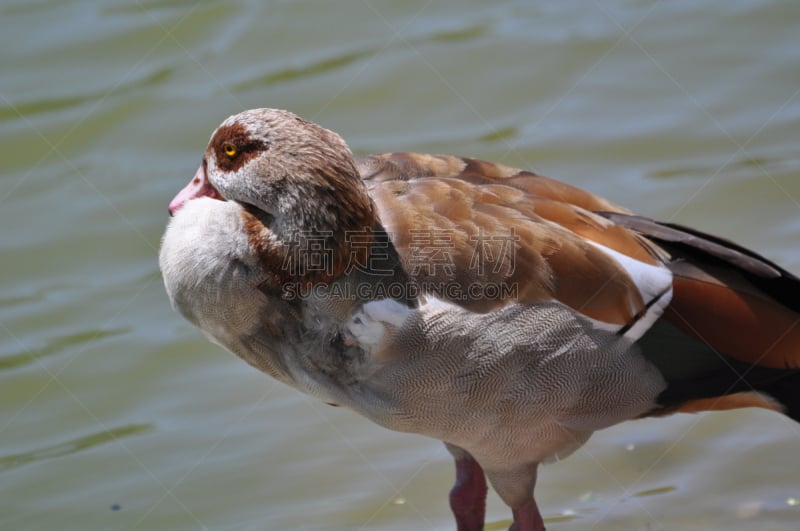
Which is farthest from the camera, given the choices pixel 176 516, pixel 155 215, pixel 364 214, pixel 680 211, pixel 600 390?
pixel 155 215

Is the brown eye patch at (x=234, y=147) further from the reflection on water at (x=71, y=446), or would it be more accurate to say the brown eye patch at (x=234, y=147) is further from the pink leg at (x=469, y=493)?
the reflection on water at (x=71, y=446)

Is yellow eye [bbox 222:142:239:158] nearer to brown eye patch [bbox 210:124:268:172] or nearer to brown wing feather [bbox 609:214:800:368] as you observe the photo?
brown eye patch [bbox 210:124:268:172]

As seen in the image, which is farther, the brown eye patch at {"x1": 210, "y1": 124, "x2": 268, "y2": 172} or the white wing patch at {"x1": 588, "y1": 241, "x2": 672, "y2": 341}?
the white wing patch at {"x1": 588, "y1": 241, "x2": 672, "y2": 341}

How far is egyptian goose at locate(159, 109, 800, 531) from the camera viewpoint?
3951 millimetres

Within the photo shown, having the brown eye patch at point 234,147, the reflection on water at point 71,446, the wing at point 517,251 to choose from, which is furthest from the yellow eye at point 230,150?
the reflection on water at point 71,446

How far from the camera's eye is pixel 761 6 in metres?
8.80

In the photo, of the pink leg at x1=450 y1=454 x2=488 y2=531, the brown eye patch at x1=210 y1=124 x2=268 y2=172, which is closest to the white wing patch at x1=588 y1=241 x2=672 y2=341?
the pink leg at x1=450 y1=454 x2=488 y2=531

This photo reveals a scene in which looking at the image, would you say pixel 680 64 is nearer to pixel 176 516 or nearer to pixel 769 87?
pixel 769 87

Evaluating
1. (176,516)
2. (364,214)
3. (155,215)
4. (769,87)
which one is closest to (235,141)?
(364,214)

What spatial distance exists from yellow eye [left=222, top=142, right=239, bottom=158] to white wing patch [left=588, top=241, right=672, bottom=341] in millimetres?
1316

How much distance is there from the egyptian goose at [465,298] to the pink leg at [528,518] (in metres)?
0.10

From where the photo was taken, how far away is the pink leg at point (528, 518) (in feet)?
14.8

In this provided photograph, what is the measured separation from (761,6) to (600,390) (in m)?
5.56

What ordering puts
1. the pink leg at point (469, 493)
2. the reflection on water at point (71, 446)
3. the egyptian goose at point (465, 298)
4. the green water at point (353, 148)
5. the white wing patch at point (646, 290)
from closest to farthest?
1. the egyptian goose at point (465, 298)
2. the white wing patch at point (646, 290)
3. the pink leg at point (469, 493)
4. the green water at point (353, 148)
5. the reflection on water at point (71, 446)
